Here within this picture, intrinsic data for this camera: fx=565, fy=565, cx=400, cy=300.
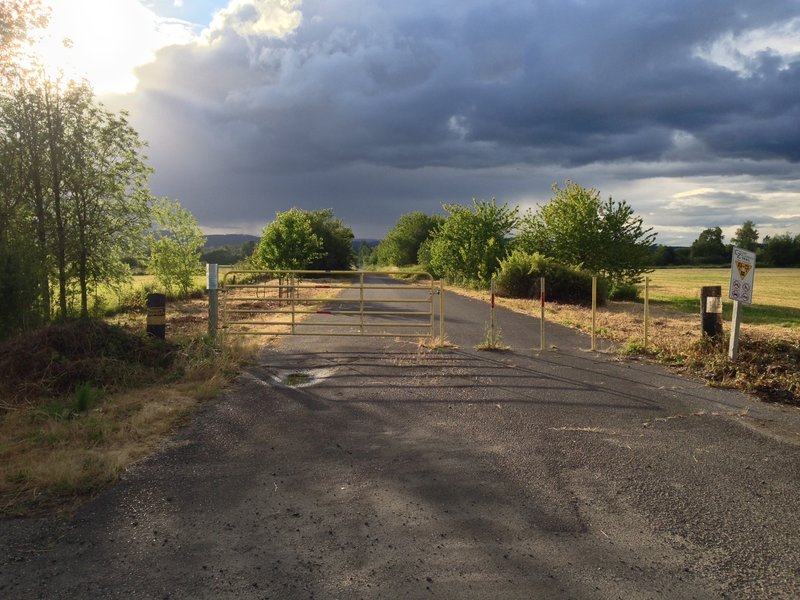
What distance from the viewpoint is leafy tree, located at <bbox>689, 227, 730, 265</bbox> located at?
9875 cm

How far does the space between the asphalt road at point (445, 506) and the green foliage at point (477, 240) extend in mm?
29791

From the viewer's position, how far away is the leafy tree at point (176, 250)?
98.2 feet

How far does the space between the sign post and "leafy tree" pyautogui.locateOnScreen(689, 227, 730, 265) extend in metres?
99.1

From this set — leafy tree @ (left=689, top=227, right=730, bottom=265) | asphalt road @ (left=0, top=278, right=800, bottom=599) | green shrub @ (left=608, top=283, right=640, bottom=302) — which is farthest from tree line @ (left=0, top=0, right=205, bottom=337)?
leafy tree @ (left=689, top=227, right=730, bottom=265)

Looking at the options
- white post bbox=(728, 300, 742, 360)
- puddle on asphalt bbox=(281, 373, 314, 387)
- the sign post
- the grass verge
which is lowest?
puddle on asphalt bbox=(281, 373, 314, 387)

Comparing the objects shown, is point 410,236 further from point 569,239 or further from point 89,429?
point 89,429

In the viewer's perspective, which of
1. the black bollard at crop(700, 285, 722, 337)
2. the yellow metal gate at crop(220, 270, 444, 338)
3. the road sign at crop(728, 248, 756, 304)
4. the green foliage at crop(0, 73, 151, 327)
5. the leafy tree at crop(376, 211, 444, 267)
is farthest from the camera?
the leafy tree at crop(376, 211, 444, 267)

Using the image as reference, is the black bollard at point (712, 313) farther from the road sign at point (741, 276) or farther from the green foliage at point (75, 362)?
the green foliage at point (75, 362)

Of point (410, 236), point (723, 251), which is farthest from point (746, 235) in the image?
point (410, 236)

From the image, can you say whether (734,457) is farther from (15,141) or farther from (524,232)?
(524,232)

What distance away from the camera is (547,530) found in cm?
377

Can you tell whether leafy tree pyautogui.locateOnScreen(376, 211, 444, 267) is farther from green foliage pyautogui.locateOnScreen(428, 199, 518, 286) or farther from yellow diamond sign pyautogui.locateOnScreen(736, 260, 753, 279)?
yellow diamond sign pyautogui.locateOnScreen(736, 260, 753, 279)

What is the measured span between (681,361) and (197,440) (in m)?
7.96

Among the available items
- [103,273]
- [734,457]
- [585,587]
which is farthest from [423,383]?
[103,273]
